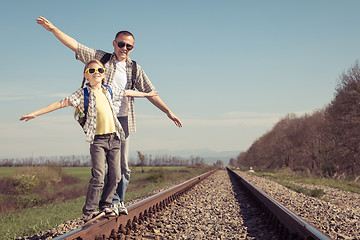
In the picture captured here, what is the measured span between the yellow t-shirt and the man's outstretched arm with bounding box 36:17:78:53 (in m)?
0.60

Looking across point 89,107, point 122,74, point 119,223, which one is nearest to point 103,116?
point 89,107

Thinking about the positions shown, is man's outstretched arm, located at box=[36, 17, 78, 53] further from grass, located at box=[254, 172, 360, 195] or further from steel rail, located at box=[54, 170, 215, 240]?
grass, located at box=[254, 172, 360, 195]

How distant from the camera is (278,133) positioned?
5775 centimetres

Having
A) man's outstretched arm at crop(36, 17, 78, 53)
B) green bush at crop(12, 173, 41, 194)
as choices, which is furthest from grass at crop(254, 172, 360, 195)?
green bush at crop(12, 173, 41, 194)

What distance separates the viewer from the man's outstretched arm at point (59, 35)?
3391 mm

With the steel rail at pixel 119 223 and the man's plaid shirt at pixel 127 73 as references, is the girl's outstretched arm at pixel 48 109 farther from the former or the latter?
the steel rail at pixel 119 223

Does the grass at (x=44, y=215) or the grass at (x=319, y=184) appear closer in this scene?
the grass at (x=44, y=215)

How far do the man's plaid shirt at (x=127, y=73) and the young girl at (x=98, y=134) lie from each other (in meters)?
0.34

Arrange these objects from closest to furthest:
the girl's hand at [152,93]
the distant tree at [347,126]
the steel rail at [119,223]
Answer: the steel rail at [119,223], the girl's hand at [152,93], the distant tree at [347,126]

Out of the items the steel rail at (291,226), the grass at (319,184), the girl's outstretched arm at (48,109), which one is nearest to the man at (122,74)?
the girl's outstretched arm at (48,109)

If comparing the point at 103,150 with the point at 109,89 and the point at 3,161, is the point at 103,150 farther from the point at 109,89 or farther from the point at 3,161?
the point at 3,161

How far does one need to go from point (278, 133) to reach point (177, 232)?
5628cm

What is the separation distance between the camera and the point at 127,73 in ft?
13.4

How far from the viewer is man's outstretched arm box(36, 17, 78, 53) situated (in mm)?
3391
